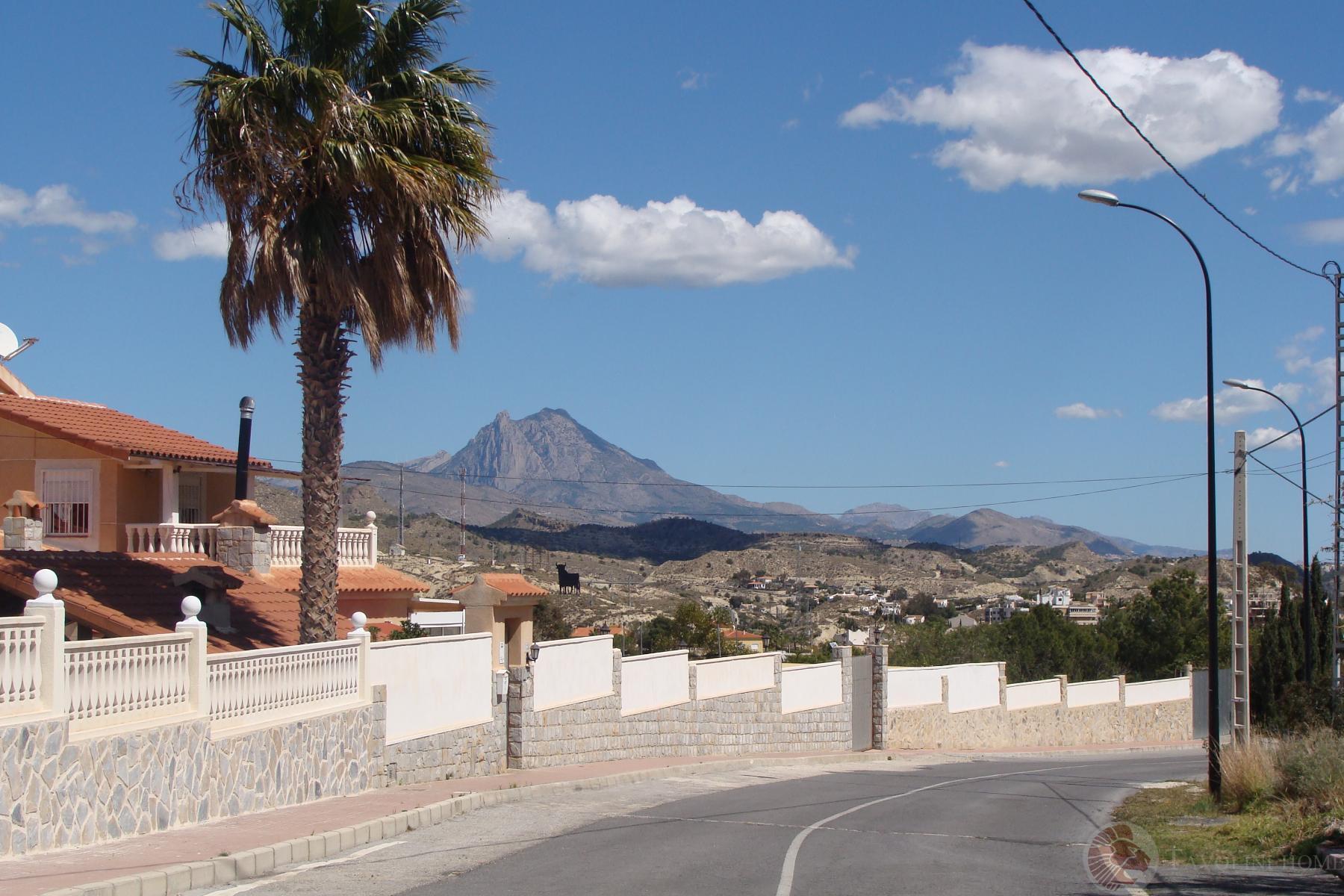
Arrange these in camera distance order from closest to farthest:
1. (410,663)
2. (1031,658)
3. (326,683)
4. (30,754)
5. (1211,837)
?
1. (30,754)
2. (1211,837)
3. (326,683)
4. (410,663)
5. (1031,658)

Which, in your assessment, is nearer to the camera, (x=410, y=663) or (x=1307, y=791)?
(x=1307, y=791)

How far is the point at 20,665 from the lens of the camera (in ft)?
37.4

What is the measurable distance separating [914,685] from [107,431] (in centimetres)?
2283

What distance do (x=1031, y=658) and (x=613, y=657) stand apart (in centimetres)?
3830

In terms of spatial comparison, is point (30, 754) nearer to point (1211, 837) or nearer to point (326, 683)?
point (326, 683)

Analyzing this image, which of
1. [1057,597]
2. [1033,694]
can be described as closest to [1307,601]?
[1033,694]

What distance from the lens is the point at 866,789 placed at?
22203 mm

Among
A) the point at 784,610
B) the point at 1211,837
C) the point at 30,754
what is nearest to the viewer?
the point at 30,754

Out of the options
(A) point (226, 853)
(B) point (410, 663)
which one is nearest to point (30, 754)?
(A) point (226, 853)

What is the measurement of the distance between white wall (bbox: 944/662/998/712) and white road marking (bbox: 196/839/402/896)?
93.7 ft

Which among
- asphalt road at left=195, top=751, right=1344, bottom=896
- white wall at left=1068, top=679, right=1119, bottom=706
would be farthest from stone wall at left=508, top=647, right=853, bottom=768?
white wall at left=1068, top=679, right=1119, bottom=706

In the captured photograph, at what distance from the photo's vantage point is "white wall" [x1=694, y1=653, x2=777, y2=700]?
93.9 feet

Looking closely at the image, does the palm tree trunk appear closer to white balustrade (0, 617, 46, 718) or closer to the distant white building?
white balustrade (0, 617, 46, 718)

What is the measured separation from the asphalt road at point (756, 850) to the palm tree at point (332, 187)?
6.20m
